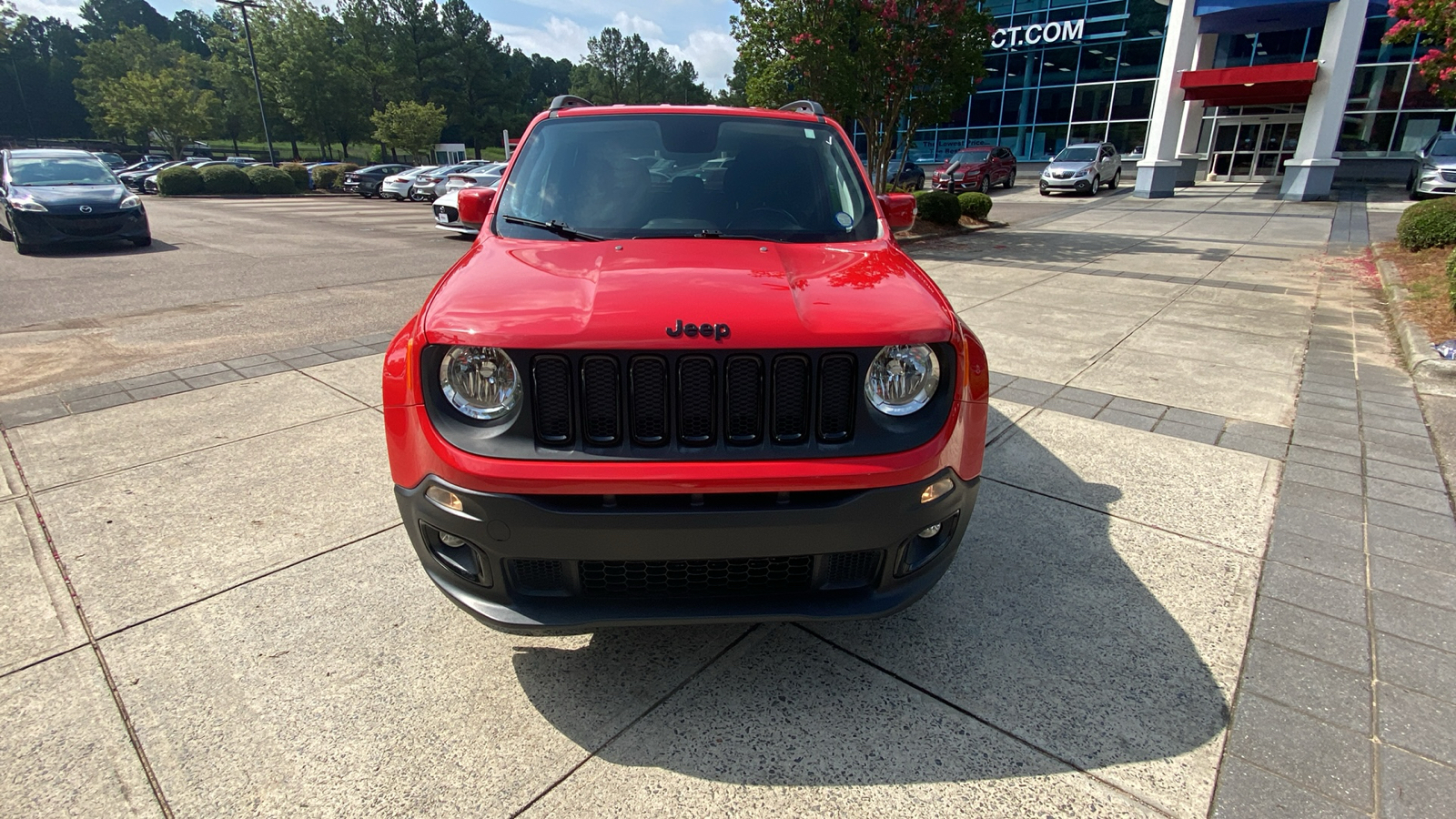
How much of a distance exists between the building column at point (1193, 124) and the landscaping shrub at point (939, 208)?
559 inches

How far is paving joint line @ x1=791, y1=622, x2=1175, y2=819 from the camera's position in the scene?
2064 millimetres

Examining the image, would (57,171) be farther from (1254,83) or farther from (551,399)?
(1254,83)

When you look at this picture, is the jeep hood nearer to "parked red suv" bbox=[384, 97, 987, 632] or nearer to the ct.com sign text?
"parked red suv" bbox=[384, 97, 987, 632]

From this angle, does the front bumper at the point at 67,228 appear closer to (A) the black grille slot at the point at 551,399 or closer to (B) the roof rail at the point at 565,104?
(B) the roof rail at the point at 565,104

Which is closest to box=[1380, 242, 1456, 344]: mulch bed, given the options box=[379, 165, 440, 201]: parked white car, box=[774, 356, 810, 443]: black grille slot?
→ box=[774, 356, 810, 443]: black grille slot

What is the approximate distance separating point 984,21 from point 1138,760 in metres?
14.1

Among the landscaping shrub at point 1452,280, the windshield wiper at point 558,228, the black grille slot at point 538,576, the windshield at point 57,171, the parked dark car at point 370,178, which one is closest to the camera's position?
the black grille slot at point 538,576

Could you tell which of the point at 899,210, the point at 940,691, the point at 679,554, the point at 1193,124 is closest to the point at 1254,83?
the point at 1193,124

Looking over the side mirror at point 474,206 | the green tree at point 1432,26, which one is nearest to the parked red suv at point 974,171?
the green tree at point 1432,26

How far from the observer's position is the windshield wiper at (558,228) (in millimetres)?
2900

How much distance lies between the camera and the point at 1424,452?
14.1 feet

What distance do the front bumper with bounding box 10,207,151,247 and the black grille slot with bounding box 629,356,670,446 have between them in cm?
1427

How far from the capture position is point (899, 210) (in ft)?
12.0

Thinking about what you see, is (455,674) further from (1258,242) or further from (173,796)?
(1258,242)
